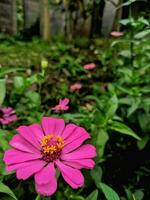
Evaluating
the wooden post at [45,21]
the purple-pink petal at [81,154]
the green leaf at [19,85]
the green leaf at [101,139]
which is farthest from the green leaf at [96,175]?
the wooden post at [45,21]

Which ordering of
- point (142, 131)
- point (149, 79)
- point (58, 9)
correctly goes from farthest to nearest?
point (58, 9) → point (149, 79) → point (142, 131)

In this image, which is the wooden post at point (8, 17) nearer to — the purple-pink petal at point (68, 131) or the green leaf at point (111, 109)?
the green leaf at point (111, 109)

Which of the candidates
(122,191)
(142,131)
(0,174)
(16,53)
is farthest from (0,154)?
(16,53)

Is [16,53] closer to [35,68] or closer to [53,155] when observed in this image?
[35,68]

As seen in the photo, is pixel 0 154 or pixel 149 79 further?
pixel 149 79

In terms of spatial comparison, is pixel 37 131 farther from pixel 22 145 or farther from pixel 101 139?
pixel 101 139

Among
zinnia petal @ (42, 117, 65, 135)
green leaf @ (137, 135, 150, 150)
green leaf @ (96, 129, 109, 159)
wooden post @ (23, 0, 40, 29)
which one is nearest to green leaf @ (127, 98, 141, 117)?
green leaf @ (137, 135, 150, 150)
